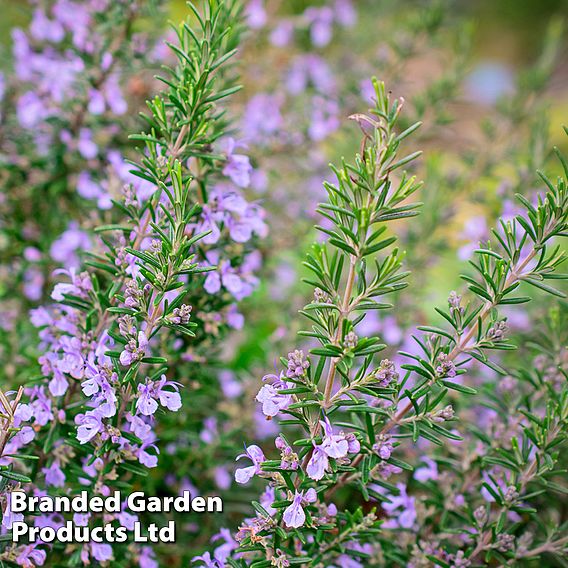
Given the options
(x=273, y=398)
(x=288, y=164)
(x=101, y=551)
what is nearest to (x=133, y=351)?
(x=273, y=398)

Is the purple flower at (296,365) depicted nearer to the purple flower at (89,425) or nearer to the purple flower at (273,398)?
the purple flower at (273,398)

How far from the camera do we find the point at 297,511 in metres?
0.76

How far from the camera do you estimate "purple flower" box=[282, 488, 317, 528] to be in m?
0.76

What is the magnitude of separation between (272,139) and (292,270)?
579 mm

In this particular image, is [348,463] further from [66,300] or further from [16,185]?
[16,185]

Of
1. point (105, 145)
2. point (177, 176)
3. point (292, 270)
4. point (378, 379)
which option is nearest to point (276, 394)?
point (378, 379)

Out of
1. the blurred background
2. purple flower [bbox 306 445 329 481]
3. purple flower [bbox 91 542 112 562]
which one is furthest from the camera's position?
the blurred background

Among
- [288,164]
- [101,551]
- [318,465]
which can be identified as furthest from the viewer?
[288,164]

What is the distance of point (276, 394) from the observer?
0.77 metres

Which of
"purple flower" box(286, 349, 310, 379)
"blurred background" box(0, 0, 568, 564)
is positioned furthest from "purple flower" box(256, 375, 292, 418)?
"blurred background" box(0, 0, 568, 564)

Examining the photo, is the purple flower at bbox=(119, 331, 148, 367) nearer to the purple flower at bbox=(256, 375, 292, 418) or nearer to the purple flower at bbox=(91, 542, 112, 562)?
the purple flower at bbox=(256, 375, 292, 418)

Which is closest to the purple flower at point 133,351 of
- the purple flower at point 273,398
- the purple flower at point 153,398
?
the purple flower at point 153,398

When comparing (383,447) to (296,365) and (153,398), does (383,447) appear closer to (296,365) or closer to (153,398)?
(296,365)

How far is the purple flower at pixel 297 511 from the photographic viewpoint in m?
0.76
